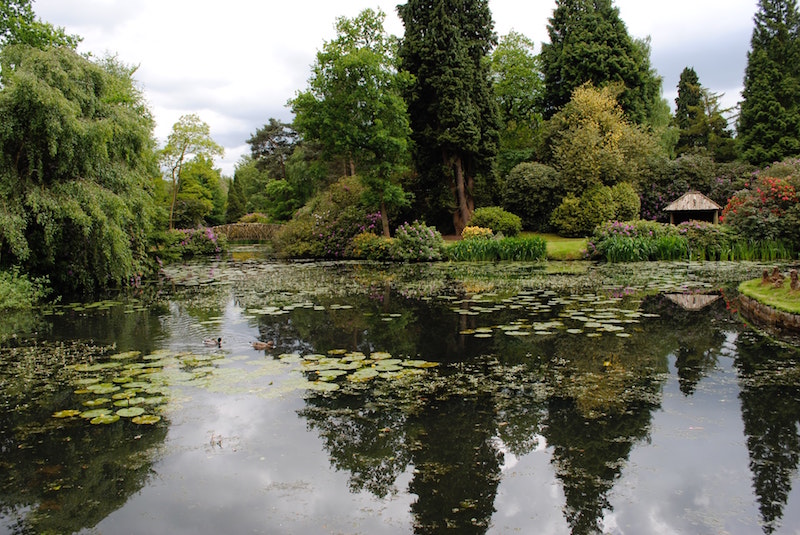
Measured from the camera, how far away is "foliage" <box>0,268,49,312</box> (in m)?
10.6

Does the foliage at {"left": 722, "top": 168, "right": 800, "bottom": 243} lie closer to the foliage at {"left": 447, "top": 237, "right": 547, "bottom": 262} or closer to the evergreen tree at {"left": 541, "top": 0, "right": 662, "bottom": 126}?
the foliage at {"left": 447, "top": 237, "right": 547, "bottom": 262}

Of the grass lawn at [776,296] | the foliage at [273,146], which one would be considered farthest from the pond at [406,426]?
the foliage at [273,146]

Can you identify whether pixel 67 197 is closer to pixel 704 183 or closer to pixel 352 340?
pixel 352 340

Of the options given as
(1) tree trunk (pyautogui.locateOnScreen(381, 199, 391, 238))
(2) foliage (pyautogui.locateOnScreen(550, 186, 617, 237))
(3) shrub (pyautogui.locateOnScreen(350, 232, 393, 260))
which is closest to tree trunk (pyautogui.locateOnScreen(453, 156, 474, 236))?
(1) tree trunk (pyautogui.locateOnScreen(381, 199, 391, 238))

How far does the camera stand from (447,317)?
9055 millimetres

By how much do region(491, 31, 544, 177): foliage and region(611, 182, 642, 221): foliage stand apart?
33.6ft

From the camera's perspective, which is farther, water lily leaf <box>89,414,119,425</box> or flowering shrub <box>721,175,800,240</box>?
flowering shrub <box>721,175,800,240</box>

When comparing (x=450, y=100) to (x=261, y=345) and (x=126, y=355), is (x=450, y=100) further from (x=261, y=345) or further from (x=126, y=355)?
(x=126, y=355)

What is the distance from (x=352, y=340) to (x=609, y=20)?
29592mm

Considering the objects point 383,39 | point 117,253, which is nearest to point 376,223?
point 383,39

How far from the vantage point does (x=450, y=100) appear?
25.0 metres

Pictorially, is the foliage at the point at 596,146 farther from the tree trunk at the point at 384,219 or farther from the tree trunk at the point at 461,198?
the tree trunk at the point at 384,219

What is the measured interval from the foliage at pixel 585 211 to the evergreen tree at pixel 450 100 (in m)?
4.65

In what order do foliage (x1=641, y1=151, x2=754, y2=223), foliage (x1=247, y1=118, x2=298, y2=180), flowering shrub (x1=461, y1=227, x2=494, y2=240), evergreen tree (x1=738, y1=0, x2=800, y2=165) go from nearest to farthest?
flowering shrub (x1=461, y1=227, x2=494, y2=240), foliage (x1=641, y1=151, x2=754, y2=223), evergreen tree (x1=738, y1=0, x2=800, y2=165), foliage (x1=247, y1=118, x2=298, y2=180)
